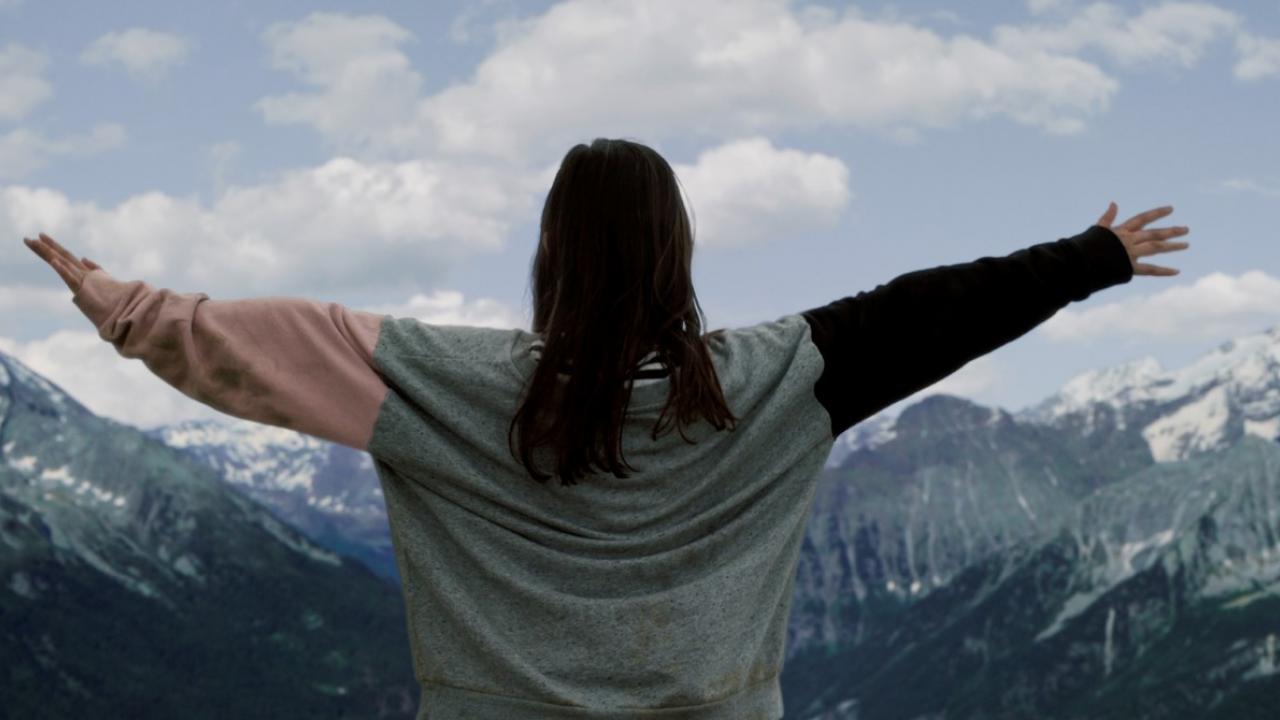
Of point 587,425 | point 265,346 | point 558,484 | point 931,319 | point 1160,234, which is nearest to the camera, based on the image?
point 587,425

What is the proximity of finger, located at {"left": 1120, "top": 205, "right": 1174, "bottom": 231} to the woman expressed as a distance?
78cm

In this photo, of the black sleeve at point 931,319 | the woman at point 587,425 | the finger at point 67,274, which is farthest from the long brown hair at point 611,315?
the finger at point 67,274

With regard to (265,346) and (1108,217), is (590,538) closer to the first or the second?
(265,346)

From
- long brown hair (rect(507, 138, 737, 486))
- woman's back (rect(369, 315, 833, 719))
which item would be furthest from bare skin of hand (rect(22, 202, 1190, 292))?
long brown hair (rect(507, 138, 737, 486))

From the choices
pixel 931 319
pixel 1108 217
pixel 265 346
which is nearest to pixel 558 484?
pixel 265 346

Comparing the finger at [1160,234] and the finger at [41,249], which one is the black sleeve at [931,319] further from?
the finger at [41,249]

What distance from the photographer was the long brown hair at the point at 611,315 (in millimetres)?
4441

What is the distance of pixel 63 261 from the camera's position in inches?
189

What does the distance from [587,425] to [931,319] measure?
4.05 ft

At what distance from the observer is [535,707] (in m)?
4.54

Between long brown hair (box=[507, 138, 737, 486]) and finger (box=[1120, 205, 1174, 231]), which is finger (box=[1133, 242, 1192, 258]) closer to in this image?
finger (box=[1120, 205, 1174, 231])

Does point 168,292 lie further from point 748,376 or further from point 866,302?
point 866,302

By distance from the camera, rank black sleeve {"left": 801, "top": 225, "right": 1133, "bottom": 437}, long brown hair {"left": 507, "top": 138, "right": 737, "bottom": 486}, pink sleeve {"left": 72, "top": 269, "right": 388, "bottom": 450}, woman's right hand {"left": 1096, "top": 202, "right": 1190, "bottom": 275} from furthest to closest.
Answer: woman's right hand {"left": 1096, "top": 202, "right": 1190, "bottom": 275} → black sleeve {"left": 801, "top": 225, "right": 1133, "bottom": 437} → pink sleeve {"left": 72, "top": 269, "right": 388, "bottom": 450} → long brown hair {"left": 507, "top": 138, "right": 737, "bottom": 486}

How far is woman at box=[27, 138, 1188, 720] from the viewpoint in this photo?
14.8 feet
